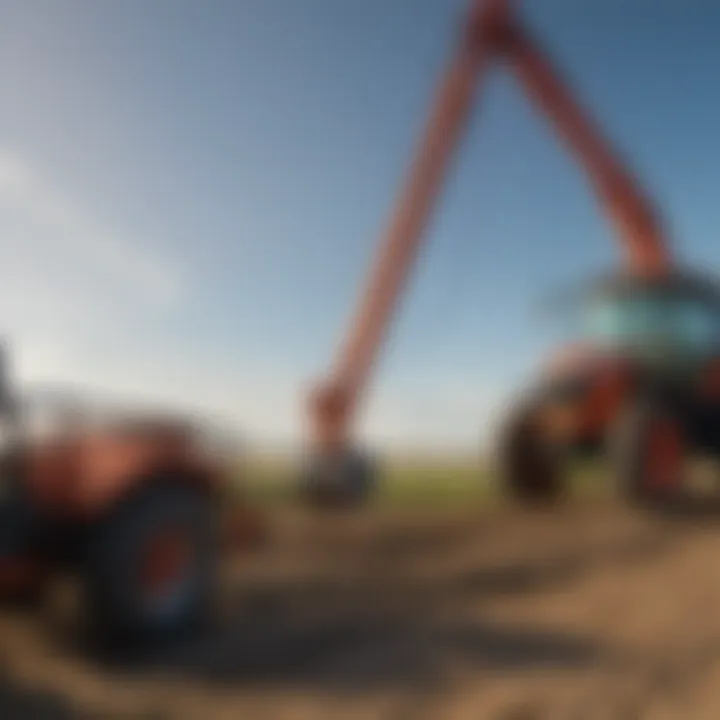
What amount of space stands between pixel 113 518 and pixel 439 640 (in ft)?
4.76

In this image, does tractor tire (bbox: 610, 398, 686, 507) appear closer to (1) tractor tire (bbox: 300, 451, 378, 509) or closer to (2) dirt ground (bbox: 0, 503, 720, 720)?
(2) dirt ground (bbox: 0, 503, 720, 720)

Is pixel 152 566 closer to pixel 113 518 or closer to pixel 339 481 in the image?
pixel 113 518

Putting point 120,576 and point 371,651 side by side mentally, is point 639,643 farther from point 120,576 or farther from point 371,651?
point 120,576

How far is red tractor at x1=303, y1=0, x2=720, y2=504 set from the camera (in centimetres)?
620

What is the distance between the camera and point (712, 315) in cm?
659

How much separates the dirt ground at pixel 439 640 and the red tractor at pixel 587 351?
960mm

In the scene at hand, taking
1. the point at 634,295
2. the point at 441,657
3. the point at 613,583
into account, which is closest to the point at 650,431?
the point at 634,295

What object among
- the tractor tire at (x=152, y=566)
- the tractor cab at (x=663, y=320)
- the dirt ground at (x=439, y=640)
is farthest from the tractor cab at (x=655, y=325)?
the tractor tire at (x=152, y=566)

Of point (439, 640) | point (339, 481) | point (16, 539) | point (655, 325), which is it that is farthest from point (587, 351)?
point (16, 539)

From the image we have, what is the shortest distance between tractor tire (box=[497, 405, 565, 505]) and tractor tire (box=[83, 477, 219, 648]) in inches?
134

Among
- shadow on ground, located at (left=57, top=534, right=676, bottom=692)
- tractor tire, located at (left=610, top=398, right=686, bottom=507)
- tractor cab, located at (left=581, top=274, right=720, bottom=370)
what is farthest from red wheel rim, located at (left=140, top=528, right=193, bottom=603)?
tractor cab, located at (left=581, top=274, right=720, bottom=370)

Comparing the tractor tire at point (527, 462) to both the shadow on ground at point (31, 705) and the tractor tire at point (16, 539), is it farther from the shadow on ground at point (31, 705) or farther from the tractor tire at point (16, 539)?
→ the shadow on ground at point (31, 705)

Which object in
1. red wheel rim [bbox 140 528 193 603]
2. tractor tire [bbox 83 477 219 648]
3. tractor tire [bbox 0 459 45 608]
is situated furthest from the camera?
red wheel rim [bbox 140 528 193 603]

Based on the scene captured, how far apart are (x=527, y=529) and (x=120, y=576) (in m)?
2.80
